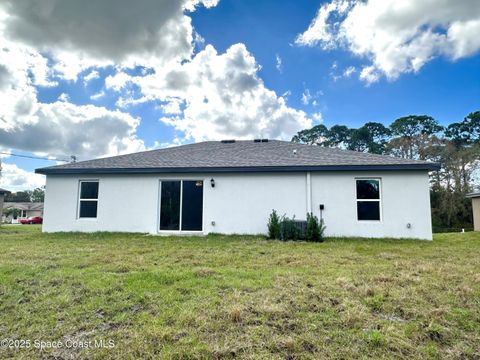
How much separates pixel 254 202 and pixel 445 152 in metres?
23.3

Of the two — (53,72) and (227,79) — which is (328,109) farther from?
(53,72)

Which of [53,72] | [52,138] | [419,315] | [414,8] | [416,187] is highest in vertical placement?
[414,8]

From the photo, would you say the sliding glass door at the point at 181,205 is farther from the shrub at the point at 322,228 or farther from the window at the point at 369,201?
the window at the point at 369,201

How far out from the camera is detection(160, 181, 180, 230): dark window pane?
10102 millimetres

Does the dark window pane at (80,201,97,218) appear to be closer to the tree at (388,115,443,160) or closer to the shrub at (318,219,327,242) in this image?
the shrub at (318,219,327,242)

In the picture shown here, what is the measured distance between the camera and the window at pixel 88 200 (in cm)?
1052

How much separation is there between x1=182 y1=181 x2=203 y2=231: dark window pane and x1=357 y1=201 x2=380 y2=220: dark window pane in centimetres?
559

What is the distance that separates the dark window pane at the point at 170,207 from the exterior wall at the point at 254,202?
24cm

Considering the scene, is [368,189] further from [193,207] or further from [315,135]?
[315,135]

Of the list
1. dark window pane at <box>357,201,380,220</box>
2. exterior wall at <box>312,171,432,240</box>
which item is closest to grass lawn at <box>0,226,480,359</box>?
exterior wall at <box>312,171,432,240</box>

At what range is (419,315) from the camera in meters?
3.00

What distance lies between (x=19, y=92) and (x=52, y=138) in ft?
19.9

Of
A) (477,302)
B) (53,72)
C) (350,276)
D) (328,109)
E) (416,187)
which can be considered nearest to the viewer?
(477,302)

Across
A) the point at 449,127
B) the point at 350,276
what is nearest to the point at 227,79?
the point at 350,276
